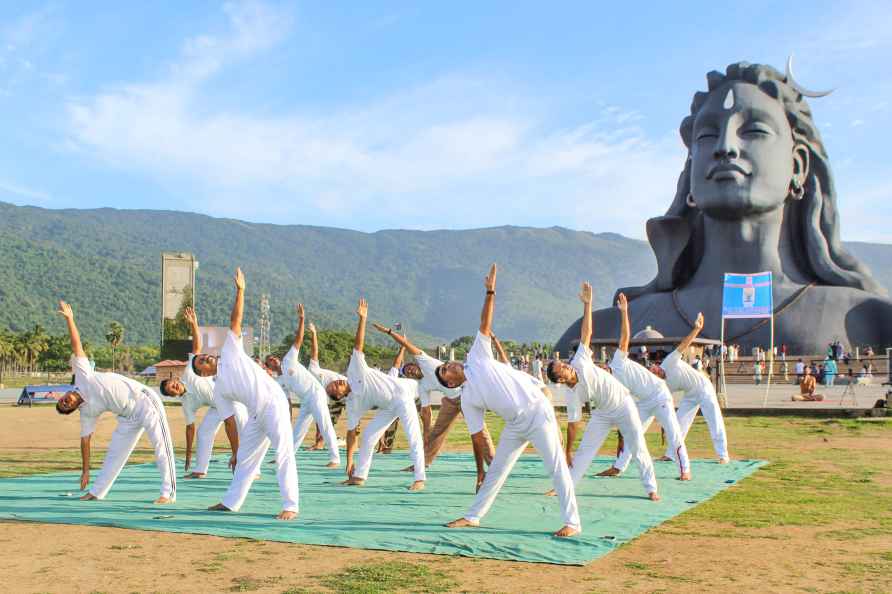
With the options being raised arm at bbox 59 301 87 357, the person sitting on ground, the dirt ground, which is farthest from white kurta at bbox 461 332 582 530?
the person sitting on ground

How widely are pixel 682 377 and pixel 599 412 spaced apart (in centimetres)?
408

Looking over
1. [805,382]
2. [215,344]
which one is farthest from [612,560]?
[215,344]

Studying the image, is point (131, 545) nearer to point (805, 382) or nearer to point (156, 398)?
point (156, 398)

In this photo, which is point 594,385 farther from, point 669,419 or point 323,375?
point 323,375

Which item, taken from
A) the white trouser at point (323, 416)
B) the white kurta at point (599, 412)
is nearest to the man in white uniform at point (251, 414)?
the white kurta at point (599, 412)

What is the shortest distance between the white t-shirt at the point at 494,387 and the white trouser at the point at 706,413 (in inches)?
238

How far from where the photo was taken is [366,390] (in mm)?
12117

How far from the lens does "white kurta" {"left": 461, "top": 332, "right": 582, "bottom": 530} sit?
8320 mm

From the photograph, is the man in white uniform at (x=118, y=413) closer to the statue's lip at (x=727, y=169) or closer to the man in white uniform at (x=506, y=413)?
the man in white uniform at (x=506, y=413)

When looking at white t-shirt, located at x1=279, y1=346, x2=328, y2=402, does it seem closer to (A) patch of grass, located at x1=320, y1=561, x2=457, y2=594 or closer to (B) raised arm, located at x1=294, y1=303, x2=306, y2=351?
(B) raised arm, located at x1=294, y1=303, x2=306, y2=351

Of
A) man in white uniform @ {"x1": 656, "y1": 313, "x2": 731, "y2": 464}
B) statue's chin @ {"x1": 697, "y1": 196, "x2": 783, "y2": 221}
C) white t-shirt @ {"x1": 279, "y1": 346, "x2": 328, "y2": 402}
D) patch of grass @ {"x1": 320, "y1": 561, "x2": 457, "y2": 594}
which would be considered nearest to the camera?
patch of grass @ {"x1": 320, "y1": 561, "x2": 457, "y2": 594}

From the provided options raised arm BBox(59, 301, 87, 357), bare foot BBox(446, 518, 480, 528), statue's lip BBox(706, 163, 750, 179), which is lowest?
bare foot BBox(446, 518, 480, 528)

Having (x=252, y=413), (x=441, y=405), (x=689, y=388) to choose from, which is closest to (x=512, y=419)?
(x=252, y=413)

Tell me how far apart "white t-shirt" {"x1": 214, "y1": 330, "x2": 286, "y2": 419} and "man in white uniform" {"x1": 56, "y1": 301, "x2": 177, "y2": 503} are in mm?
1215
